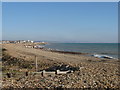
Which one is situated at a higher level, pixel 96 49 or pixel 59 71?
pixel 59 71

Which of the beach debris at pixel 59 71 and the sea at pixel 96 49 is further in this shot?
the sea at pixel 96 49

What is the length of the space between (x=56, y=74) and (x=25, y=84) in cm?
282

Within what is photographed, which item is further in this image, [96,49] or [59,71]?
[96,49]

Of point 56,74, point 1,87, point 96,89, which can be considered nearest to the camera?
point 96,89

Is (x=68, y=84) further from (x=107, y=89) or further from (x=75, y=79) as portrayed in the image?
(x=107, y=89)

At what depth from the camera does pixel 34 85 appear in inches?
327

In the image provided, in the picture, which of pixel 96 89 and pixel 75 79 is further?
pixel 75 79

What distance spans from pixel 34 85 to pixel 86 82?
254 centimetres

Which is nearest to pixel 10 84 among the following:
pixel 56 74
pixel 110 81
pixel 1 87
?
pixel 1 87

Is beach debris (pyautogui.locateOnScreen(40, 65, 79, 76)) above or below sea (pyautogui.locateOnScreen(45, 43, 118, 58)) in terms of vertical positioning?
above

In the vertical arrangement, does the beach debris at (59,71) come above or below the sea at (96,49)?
above

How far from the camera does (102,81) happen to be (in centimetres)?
887

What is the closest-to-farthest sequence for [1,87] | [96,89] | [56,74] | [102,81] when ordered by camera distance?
[96,89] → [1,87] → [102,81] → [56,74]

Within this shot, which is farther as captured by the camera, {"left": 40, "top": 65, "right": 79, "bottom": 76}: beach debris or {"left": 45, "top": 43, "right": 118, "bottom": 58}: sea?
{"left": 45, "top": 43, "right": 118, "bottom": 58}: sea
